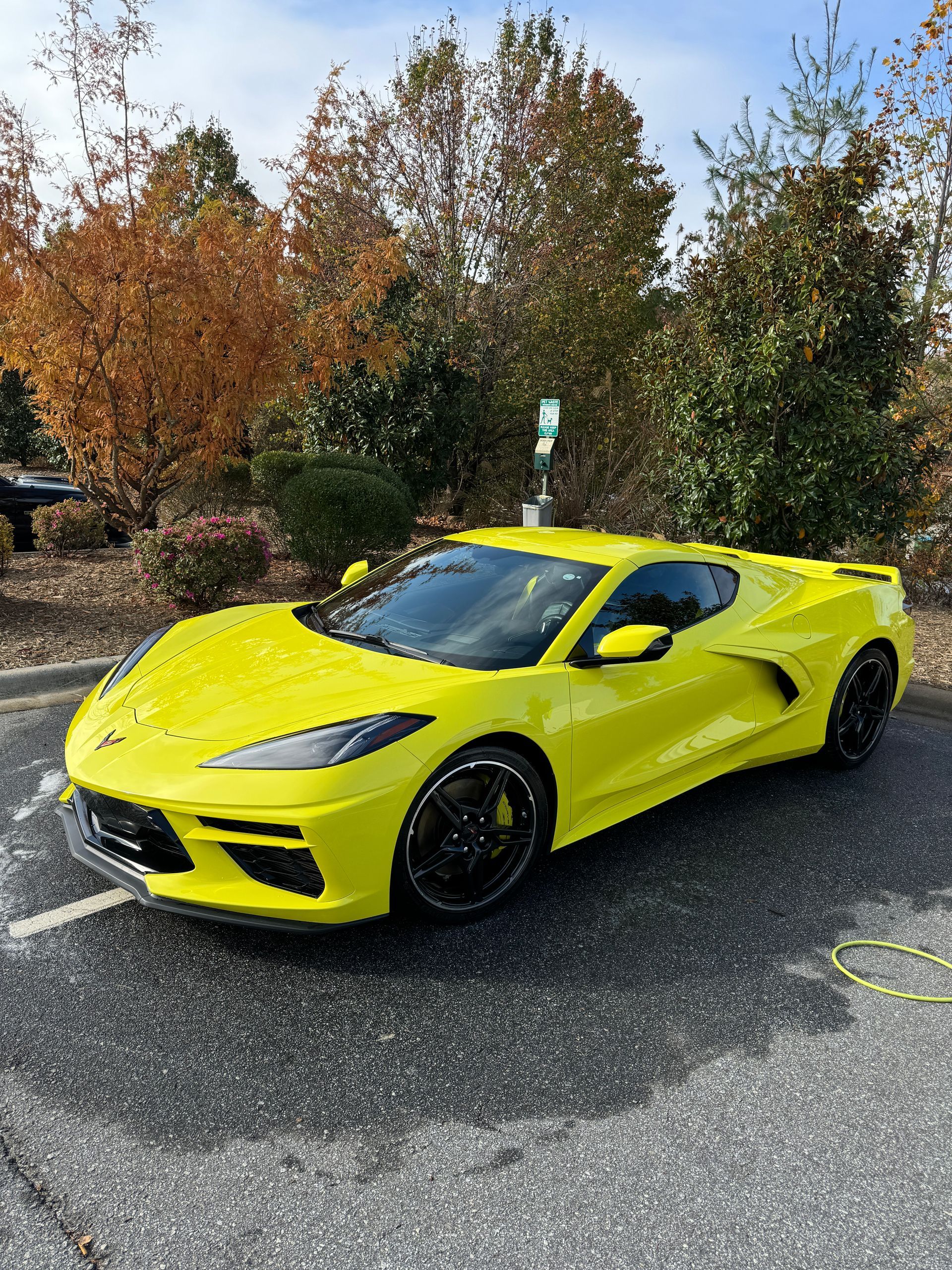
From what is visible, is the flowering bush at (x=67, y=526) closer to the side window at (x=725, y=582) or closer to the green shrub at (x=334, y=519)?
the green shrub at (x=334, y=519)

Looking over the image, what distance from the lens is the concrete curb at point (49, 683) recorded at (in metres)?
5.46

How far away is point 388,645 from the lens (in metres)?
3.59

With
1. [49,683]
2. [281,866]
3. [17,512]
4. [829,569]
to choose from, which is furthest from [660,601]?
[17,512]

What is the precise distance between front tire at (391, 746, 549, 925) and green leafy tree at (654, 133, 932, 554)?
520 cm

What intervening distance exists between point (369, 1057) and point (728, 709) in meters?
2.24

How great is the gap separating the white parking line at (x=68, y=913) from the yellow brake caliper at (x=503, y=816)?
4.03 ft

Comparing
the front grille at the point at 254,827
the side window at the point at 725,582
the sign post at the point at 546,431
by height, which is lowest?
the front grille at the point at 254,827

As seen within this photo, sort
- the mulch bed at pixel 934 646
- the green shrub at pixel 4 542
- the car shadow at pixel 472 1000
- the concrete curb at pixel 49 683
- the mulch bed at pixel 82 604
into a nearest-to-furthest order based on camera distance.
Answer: the car shadow at pixel 472 1000 < the concrete curb at pixel 49 683 < the mulch bed at pixel 82 604 < the mulch bed at pixel 934 646 < the green shrub at pixel 4 542

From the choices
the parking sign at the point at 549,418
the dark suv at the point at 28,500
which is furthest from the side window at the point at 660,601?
the dark suv at the point at 28,500

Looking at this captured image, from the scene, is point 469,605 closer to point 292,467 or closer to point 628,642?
point 628,642

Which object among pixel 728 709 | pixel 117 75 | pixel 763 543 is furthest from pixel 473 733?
pixel 117 75

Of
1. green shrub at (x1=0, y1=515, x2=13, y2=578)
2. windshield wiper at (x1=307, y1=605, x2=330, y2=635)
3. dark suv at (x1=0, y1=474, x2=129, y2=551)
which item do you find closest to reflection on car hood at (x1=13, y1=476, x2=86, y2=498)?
dark suv at (x1=0, y1=474, x2=129, y2=551)

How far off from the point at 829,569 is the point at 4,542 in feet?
23.1

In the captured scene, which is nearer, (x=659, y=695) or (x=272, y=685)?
(x=272, y=685)
